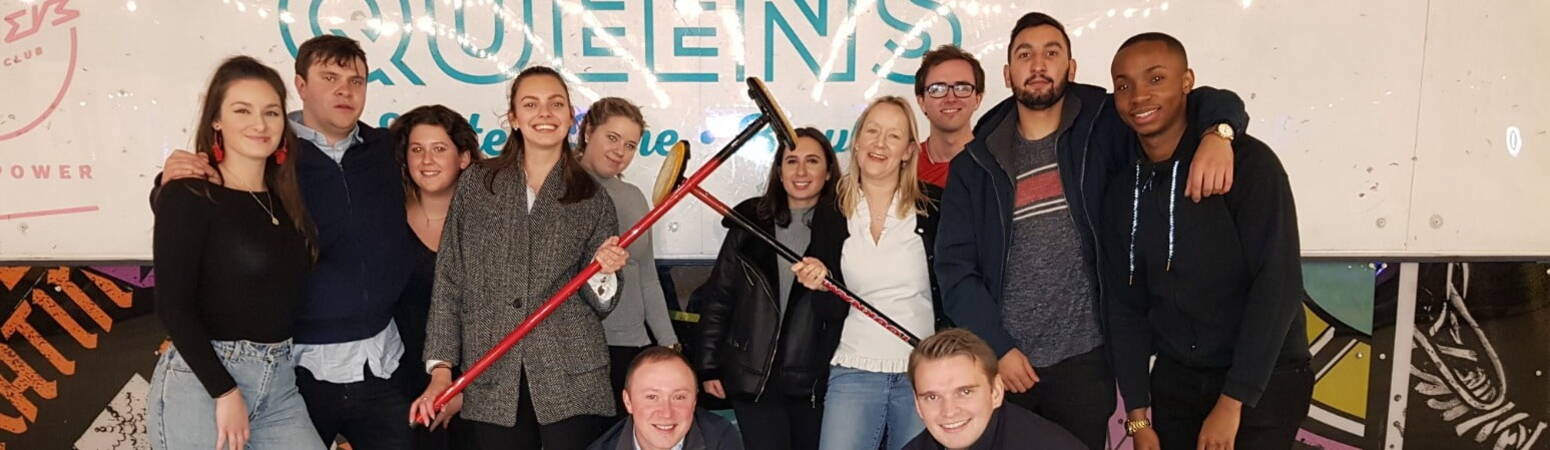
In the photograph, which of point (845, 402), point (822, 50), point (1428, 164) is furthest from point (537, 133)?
point (1428, 164)

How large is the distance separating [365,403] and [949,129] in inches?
81.4

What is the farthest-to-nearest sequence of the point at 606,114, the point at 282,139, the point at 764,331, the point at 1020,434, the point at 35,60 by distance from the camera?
the point at 35,60 < the point at 606,114 < the point at 764,331 < the point at 282,139 < the point at 1020,434

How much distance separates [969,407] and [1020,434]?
0.13 meters

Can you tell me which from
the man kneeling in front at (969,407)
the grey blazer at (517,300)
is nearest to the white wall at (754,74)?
the grey blazer at (517,300)

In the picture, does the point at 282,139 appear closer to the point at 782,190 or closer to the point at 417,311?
the point at 417,311

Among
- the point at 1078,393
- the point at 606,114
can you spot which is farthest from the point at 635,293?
the point at 1078,393

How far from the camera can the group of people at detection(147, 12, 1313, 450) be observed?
7.37 feet

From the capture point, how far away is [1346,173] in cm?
366

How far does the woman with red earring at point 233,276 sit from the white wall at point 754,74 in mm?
1348

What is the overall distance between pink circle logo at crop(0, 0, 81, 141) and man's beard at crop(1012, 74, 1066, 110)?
11.5 ft

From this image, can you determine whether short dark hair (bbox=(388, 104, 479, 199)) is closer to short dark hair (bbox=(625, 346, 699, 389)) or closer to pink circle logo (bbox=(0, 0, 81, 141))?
short dark hair (bbox=(625, 346, 699, 389))

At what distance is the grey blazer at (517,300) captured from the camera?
250 centimetres

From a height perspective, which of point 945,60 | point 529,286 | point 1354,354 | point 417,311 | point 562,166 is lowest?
point 1354,354

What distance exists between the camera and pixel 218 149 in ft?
7.53
